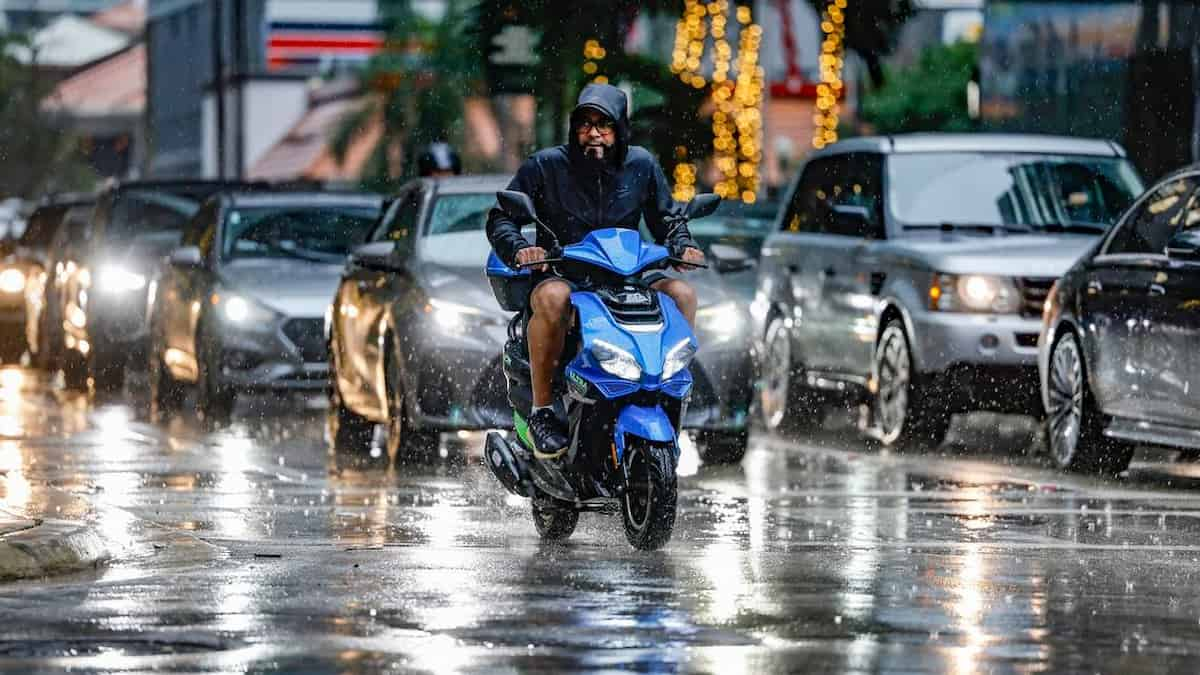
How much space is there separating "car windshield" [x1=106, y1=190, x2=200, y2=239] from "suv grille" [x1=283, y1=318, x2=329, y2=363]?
19.9 feet

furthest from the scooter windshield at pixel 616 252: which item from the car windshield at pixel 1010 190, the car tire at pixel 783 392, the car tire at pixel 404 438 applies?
the car tire at pixel 783 392

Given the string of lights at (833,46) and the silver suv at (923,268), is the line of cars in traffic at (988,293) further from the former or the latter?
the string of lights at (833,46)

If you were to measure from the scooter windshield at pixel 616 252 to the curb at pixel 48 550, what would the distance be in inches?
80.6

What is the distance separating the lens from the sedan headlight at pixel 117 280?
26.2m

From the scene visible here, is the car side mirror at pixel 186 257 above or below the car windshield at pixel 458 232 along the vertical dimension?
below

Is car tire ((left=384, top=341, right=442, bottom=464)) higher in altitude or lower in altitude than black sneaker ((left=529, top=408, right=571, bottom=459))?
lower

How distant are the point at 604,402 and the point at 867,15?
823 inches

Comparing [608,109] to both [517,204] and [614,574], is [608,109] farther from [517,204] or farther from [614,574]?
[614,574]

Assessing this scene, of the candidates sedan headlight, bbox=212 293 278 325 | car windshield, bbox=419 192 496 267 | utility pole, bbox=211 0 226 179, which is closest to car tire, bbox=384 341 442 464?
car windshield, bbox=419 192 496 267

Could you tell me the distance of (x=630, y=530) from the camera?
1175 cm

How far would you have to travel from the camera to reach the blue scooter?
11547 millimetres

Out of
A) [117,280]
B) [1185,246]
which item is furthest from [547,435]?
[117,280]

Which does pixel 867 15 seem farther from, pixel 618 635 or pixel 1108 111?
pixel 618 635

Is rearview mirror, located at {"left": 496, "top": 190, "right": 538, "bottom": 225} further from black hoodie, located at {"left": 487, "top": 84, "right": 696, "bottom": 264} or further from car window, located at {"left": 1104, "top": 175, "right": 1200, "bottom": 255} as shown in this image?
car window, located at {"left": 1104, "top": 175, "right": 1200, "bottom": 255}
